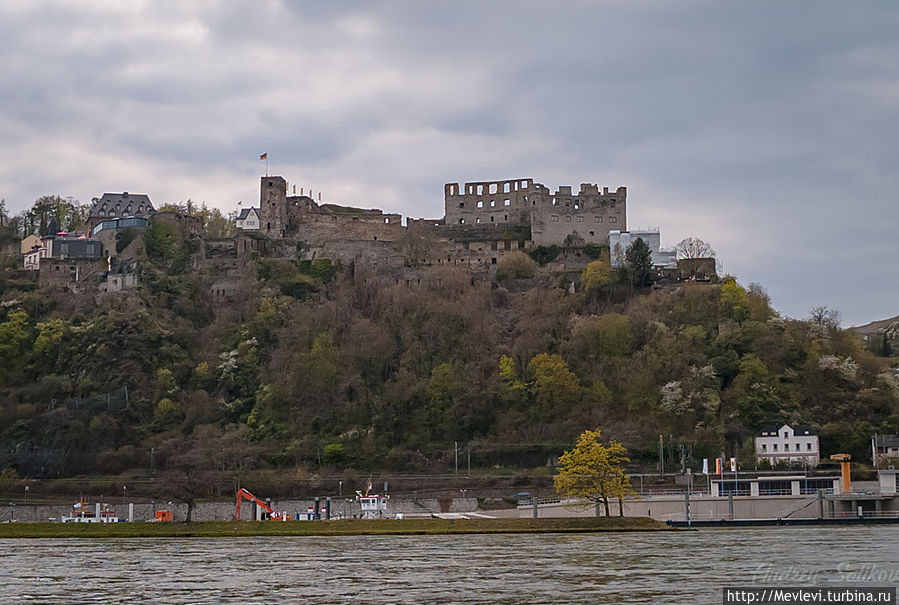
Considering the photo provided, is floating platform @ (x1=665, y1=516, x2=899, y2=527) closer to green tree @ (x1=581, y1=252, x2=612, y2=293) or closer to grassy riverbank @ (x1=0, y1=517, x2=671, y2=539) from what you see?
grassy riverbank @ (x1=0, y1=517, x2=671, y2=539)

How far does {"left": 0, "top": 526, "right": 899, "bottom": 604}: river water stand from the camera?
35000 mm

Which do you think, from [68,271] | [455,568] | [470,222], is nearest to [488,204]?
[470,222]

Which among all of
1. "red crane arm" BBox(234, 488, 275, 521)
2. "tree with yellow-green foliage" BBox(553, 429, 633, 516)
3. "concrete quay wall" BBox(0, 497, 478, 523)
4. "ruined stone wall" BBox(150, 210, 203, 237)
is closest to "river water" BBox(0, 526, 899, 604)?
"tree with yellow-green foliage" BBox(553, 429, 633, 516)

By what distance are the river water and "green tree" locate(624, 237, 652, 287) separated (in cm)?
6294

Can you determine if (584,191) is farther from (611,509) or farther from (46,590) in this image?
(46,590)

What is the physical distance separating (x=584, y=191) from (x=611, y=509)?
66.5 metres

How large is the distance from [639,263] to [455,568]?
84.8 meters

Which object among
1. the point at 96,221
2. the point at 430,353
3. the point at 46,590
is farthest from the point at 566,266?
the point at 46,590

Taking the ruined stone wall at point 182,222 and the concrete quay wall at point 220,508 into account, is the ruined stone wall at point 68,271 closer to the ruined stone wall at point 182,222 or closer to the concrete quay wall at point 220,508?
the ruined stone wall at point 182,222

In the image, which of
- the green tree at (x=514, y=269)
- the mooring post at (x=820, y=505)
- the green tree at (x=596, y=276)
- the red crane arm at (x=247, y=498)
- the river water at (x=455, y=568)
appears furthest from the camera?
the green tree at (x=514, y=269)

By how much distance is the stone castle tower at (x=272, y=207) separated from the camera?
141000 millimetres

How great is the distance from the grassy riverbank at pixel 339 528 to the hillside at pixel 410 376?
2158 cm

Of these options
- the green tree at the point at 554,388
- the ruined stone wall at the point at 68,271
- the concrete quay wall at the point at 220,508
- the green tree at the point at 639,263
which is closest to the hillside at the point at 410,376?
the green tree at the point at 554,388

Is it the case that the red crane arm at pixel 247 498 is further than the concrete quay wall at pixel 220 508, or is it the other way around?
the concrete quay wall at pixel 220 508
